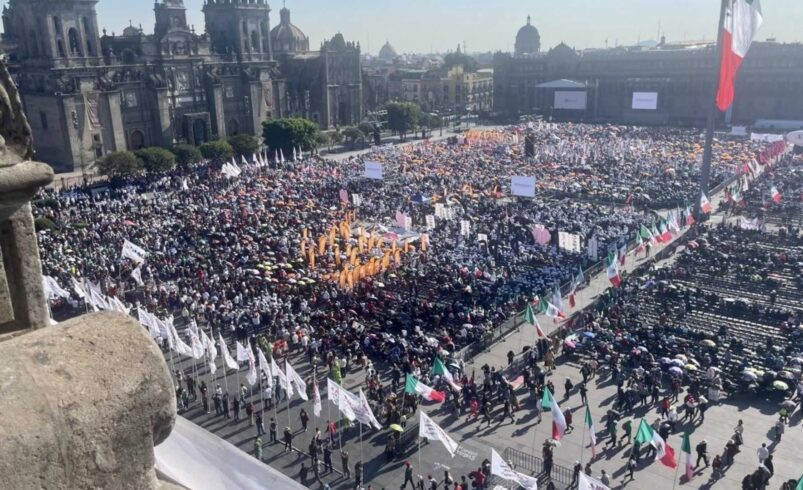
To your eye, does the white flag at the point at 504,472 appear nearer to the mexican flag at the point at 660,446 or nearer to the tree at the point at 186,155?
the mexican flag at the point at 660,446

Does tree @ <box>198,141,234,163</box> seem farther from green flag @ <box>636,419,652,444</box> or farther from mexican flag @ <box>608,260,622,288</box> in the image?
green flag @ <box>636,419,652,444</box>

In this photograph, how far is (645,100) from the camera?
3868 inches

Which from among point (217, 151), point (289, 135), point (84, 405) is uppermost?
point (84, 405)

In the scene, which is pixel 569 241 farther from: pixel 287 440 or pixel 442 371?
pixel 287 440

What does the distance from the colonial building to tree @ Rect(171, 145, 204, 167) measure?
6307 cm

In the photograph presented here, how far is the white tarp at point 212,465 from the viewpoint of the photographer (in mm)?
7384

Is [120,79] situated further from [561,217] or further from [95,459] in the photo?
[95,459]

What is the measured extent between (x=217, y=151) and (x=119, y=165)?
42.7ft

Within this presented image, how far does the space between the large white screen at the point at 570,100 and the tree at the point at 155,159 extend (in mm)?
68728

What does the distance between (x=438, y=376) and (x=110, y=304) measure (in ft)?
43.4

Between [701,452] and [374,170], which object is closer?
[701,452]

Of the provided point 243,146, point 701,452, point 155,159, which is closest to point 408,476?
point 701,452

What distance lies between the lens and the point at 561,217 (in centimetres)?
4266

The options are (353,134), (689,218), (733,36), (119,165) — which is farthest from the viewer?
(353,134)
